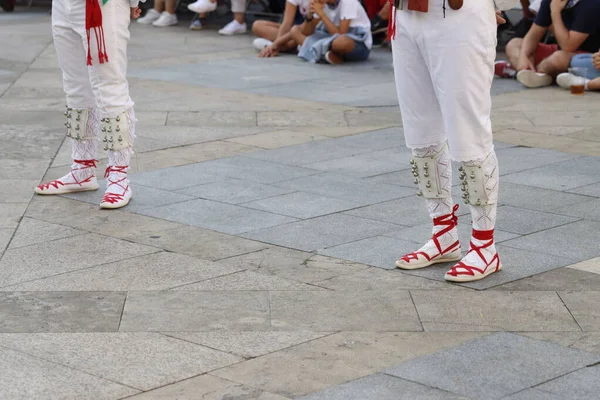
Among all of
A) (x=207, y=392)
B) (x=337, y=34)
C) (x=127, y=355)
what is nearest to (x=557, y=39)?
(x=337, y=34)

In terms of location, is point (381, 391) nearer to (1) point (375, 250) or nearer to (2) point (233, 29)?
(1) point (375, 250)

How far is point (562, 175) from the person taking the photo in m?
7.17

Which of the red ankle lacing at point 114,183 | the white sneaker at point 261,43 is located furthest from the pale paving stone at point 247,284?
the white sneaker at point 261,43

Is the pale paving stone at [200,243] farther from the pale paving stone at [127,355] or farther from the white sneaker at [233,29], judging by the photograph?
the white sneaker at [233,29]

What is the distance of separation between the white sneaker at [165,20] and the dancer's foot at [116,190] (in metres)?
10.5

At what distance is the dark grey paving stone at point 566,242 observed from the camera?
5488 millimetres

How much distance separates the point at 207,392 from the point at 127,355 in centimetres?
48

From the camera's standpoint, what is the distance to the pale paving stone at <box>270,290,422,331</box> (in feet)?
15.0

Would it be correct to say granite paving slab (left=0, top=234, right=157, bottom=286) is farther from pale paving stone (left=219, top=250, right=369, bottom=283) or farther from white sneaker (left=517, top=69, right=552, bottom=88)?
white sneaker (left=517, top=69, right=552, bottom=88)

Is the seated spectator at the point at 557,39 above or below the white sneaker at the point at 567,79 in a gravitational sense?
above

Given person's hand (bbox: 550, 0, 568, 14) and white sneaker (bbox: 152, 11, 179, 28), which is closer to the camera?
person's hand (bbox: 550, 0, 568, 14)

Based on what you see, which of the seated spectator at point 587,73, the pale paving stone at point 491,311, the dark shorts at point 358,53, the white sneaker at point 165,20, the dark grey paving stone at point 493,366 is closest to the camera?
the dark grey paving stone at point 493,366

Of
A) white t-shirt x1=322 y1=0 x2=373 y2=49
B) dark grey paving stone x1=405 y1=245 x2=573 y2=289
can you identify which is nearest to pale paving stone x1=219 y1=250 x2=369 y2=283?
dark grey paving stone x1=405 y1=245 x2=573 y2=289

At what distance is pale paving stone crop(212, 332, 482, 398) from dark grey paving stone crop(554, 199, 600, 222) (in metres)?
1.98
